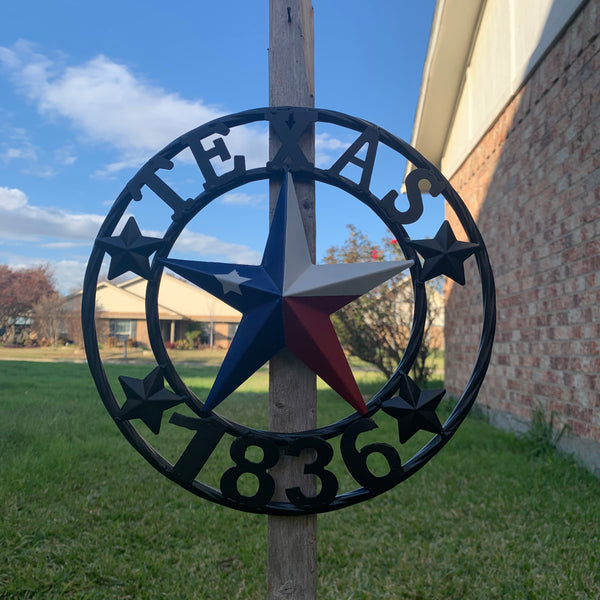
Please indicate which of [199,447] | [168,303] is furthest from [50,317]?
[199,447]

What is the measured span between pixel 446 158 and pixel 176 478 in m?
8.16

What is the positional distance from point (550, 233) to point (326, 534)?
11.0ft

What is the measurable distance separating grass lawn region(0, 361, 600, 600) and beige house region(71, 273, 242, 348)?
69.7ft

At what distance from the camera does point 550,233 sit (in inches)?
197

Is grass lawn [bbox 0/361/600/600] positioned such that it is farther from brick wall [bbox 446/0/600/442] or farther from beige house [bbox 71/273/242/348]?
beige house [bbox 71/273/242/348]

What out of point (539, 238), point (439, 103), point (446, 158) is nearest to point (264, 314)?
point (539, 238)

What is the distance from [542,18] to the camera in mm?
5141

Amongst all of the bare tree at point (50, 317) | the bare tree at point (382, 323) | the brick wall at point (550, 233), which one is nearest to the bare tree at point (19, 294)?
the bare tree at point (50, 317)

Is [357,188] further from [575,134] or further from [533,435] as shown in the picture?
[533,435]

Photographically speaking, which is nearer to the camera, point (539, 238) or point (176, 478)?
point (176, 478)

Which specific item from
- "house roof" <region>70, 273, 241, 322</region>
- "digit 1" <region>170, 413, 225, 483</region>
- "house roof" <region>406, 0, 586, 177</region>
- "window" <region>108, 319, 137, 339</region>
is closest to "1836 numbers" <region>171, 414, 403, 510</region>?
"digit 1" <region>170, 413, 225, 483</region>

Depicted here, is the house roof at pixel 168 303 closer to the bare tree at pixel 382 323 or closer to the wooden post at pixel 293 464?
the bare tree at pixel 382 323

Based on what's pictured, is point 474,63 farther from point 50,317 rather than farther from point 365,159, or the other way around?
point 50,317

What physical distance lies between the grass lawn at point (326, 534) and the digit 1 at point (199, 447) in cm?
101
